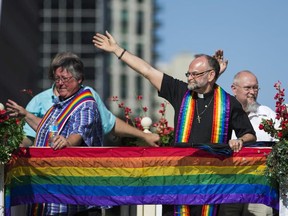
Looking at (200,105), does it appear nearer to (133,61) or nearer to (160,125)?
(133,61)

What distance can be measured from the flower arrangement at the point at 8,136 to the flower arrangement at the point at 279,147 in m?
2.12

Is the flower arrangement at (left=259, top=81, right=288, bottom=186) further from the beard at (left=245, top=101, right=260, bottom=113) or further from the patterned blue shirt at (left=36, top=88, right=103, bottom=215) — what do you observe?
the beard at (left=245, top=101, right=260, bottom=113)

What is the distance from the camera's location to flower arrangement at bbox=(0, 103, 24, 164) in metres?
10.2

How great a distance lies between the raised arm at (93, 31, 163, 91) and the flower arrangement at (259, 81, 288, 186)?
106cm

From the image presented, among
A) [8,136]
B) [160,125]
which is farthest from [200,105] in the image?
[160,125]

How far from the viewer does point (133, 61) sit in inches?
433

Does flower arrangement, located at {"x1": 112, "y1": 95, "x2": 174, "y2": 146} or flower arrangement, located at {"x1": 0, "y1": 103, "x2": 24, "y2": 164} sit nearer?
flower arrangement, located at {"x1": 0, "y1": 103, "x2": 24, "y2": 164}

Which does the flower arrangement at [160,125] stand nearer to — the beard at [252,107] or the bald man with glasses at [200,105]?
the beard at [252,107]

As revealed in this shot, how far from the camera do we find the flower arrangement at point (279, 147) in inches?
409

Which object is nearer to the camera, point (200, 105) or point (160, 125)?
point (200, 105)

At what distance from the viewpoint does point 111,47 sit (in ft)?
36.5

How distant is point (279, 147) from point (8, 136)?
90.9 inches

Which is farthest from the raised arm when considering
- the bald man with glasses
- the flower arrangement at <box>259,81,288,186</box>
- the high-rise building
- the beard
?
the high-rise building

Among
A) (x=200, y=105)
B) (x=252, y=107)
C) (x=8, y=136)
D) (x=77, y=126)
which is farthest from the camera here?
(x=252, y=107)
